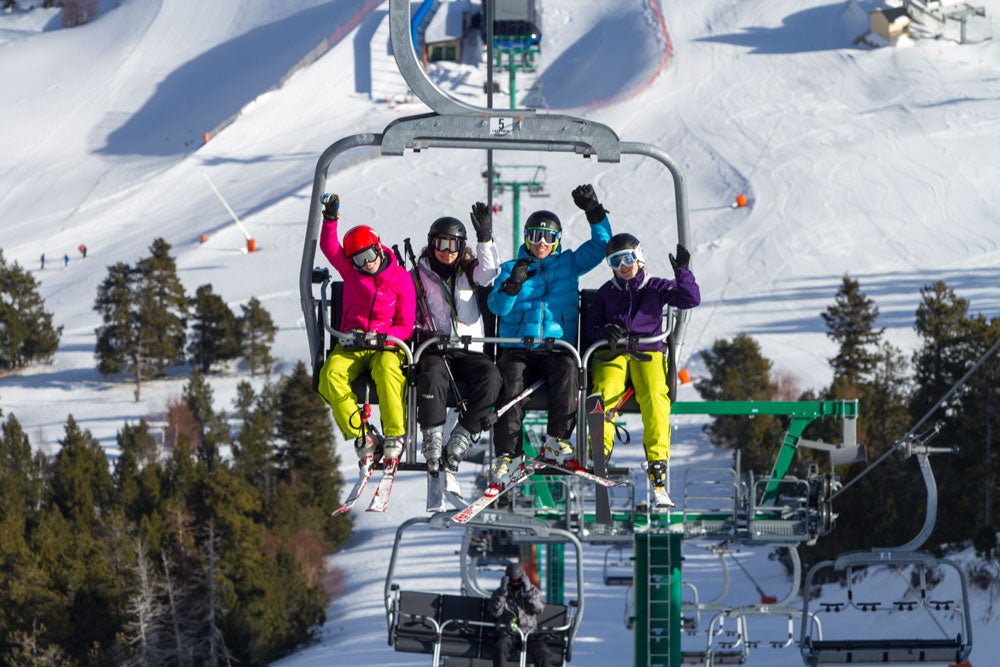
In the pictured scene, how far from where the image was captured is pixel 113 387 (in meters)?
45.3

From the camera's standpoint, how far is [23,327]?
47.1 meters

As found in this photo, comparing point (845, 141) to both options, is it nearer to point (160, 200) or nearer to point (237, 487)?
point (160, 200)

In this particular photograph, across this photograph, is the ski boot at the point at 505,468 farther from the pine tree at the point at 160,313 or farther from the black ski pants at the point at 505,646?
the pine tree at the point at 160,313

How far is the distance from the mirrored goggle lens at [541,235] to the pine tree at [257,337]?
35337 mm

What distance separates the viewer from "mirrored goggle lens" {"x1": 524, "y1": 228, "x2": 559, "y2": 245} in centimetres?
796

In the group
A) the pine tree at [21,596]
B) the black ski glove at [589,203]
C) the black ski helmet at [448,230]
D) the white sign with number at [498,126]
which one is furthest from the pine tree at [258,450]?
the white sign with number at [498,126]

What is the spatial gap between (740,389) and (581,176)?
2264cm

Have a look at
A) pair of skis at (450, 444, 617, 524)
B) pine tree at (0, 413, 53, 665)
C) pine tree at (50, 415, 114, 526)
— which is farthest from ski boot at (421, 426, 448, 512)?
pine tree at (50, 415, 114, 526)

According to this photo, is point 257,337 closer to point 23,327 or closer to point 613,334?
point 23,327

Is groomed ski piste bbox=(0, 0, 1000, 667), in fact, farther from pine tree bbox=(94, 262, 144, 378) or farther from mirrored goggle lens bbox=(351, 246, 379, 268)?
mirrored goggle lens bbox=(351, 246, 379, 268)

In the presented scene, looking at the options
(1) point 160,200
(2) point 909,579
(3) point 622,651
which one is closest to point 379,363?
(3) point 622,651

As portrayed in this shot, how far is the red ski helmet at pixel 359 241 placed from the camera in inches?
308

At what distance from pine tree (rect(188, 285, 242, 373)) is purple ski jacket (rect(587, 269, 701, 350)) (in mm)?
36723

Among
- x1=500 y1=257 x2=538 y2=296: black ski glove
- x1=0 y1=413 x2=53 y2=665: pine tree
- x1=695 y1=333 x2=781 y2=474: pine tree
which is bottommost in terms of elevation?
x1=0 y1=413 x2=53 y2=665: pine tree
